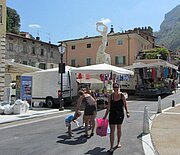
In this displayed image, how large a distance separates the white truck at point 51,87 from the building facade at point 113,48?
21565 millimetres

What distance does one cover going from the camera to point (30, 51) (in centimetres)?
4616

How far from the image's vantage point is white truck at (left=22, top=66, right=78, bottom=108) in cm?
1825

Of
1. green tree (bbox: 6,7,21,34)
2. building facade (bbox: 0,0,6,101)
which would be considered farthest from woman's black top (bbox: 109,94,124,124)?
green tree (bbox: 6,7,21,34)

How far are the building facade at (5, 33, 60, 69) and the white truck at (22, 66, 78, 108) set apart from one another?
24.3 meters

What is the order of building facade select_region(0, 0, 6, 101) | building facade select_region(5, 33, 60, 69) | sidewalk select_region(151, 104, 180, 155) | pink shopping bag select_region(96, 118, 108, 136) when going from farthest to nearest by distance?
1. building facade select_region(5, 33, 60, 69)
2. building facade select_region(0, 0, 6, 101)
3. pink shopping bag select_region(96, 118, 108, 136)
4. sidewalk select_region(151, 104, 180, 155)

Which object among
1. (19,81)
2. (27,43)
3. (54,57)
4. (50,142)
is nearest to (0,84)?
(19,81)

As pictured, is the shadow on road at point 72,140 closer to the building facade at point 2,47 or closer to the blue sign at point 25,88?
the blue sign at point 25,88

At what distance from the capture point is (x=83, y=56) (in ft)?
145

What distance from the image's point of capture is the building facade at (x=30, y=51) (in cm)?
4288

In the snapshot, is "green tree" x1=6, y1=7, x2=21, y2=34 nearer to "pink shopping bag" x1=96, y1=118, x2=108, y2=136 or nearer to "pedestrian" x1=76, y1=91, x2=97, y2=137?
"pedestrian" x1=76, y1=91, x2=97, y2=137

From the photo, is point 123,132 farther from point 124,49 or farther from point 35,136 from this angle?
point 124,49

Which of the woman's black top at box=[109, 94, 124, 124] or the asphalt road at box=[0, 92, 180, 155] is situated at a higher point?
the woman's black top at box=[109, 94, 124, 124]

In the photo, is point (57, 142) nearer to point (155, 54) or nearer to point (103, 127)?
point (103, 127)

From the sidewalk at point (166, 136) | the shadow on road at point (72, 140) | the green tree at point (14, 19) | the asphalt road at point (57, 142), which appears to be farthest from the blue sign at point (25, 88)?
the green tree at point (14, 19)
